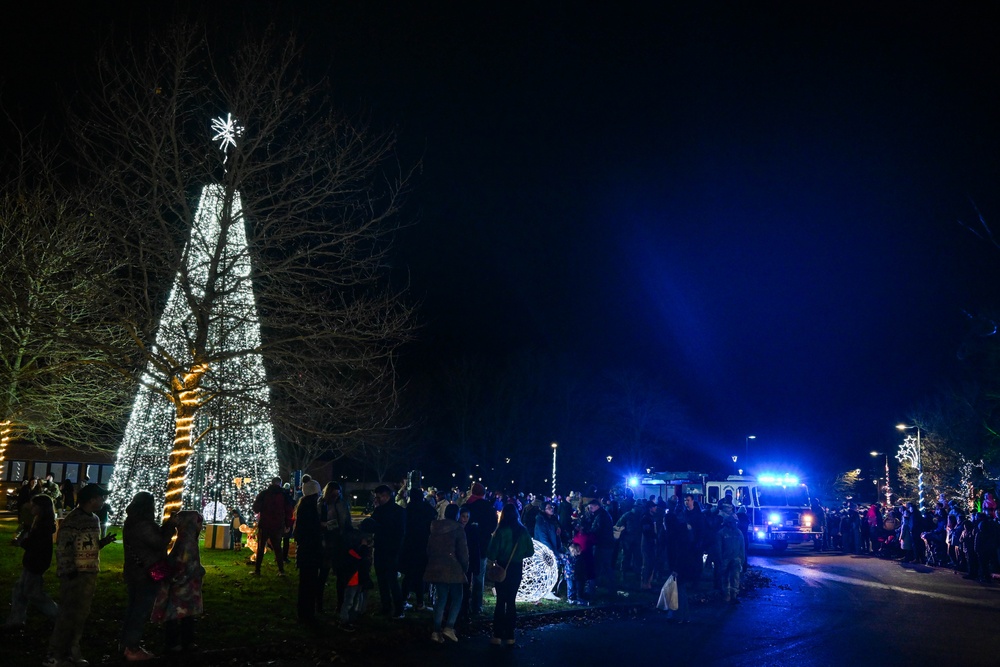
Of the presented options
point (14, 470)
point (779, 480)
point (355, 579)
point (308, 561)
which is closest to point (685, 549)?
point (355, 579)

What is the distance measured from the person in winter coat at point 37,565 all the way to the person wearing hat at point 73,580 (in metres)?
1.24

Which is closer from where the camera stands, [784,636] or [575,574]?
[784,636]

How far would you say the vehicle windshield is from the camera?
31766mm

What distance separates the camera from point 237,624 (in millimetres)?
10562

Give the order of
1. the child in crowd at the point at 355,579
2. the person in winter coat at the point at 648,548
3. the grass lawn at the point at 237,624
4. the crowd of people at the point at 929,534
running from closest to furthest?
the grass lawn at the point at 237,624 → the child in crowd at the point at 355,579 → the person in winter coat at the point at 648,548 → the crowd of people at the point at 929,534

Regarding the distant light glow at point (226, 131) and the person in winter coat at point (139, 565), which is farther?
the distant light glow at point (226, 131)

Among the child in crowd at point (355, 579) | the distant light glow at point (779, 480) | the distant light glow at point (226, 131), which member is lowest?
the child in crowd at point (355, 579)

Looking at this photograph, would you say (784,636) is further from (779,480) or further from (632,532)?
(779,480)

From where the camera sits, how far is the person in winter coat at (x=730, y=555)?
1593 centimetres

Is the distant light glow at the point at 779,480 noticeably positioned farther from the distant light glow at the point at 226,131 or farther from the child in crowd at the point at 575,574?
the distant light glow at the point at 226,131

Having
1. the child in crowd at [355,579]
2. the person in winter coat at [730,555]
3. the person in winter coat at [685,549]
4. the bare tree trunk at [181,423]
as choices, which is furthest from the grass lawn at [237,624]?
the person in winter coat at [730,555]

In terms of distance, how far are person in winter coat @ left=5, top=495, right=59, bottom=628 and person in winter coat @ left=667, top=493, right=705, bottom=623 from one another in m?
9.41

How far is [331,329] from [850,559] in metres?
21.8

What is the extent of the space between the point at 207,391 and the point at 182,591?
544 cm
